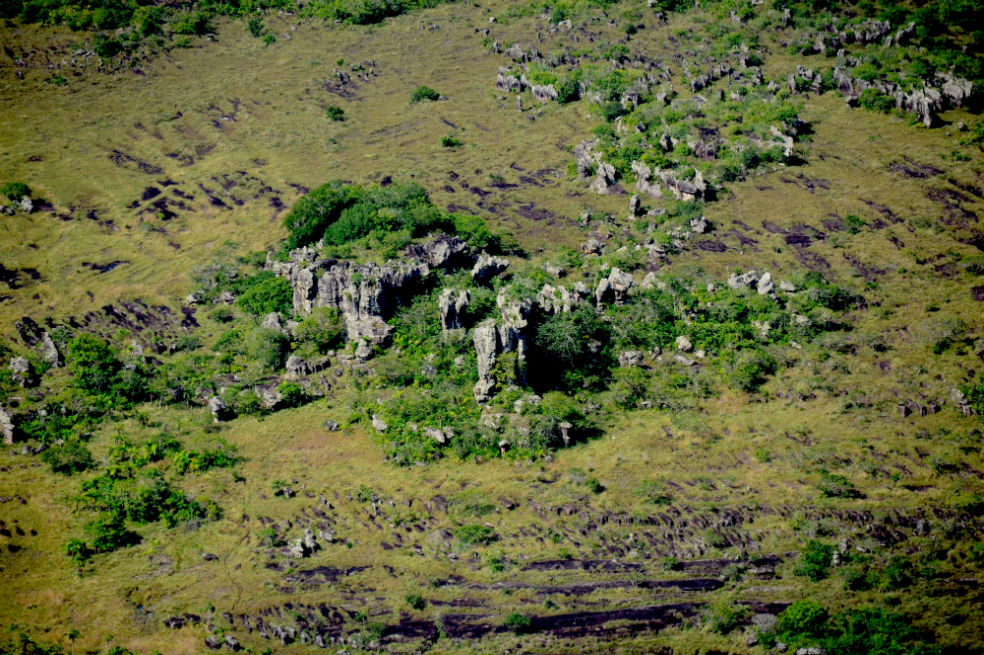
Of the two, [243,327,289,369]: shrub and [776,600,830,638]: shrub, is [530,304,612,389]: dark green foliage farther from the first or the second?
[776,600,830,638]: shrub

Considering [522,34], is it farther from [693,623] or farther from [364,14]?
[693,623]

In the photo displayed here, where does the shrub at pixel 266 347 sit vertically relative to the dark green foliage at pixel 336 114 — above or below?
below

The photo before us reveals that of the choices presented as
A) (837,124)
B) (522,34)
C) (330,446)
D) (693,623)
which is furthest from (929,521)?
(522,34)

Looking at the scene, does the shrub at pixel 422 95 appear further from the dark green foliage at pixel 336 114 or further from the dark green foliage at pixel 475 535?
the dark green foliage at pixel 475 535

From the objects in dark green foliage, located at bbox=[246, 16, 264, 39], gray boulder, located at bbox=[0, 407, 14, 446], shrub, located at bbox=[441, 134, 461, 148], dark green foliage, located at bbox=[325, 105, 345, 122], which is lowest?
gray boulder, located at bbox=[0, 407, 14, 446]

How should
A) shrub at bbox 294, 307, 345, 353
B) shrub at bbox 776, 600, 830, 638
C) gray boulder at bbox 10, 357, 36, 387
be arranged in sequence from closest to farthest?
shrub at bbox 776, 600, 830, 638
gray boulder at bbox 10, 357, 36, 387
shrub at bbox 294, 307, 345, 353

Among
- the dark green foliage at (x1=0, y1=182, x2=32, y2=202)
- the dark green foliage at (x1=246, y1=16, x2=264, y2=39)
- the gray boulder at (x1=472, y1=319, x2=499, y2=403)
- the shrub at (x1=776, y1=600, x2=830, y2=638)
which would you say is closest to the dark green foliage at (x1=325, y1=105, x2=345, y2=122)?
the dark green foliage at (x1=246, y1=16, x2=264, y2=39)

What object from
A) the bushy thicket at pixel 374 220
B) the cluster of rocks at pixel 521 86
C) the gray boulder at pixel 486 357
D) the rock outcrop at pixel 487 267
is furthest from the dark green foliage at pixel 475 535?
the cluster of rocks at pixel 521 86
